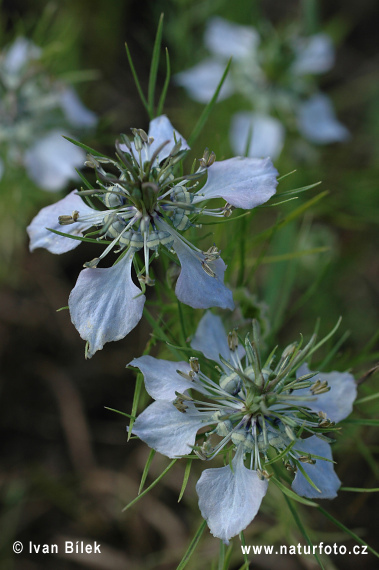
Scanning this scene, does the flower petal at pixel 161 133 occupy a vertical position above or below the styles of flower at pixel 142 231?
above

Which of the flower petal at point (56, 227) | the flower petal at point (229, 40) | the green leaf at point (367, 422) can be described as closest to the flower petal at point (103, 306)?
the flower petal at point (56, 227)

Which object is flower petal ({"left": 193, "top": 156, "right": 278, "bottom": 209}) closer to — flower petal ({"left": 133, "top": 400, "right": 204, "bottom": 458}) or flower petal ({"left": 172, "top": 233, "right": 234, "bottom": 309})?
flower petal ({"left": 172, "top": 233, "right": 234, "bottom": 309})

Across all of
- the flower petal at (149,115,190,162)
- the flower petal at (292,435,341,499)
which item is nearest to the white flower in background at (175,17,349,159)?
the flower petal at (149,115,190,162)

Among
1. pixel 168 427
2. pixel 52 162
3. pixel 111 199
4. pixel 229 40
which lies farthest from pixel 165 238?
pixel 229 40

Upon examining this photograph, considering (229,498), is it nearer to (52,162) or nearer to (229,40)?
(52,162)

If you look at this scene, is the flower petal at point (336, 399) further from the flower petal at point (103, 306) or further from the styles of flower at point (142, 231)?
the flower petal at point (103, 306)

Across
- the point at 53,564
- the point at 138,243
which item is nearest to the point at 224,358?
the point at 138,243
